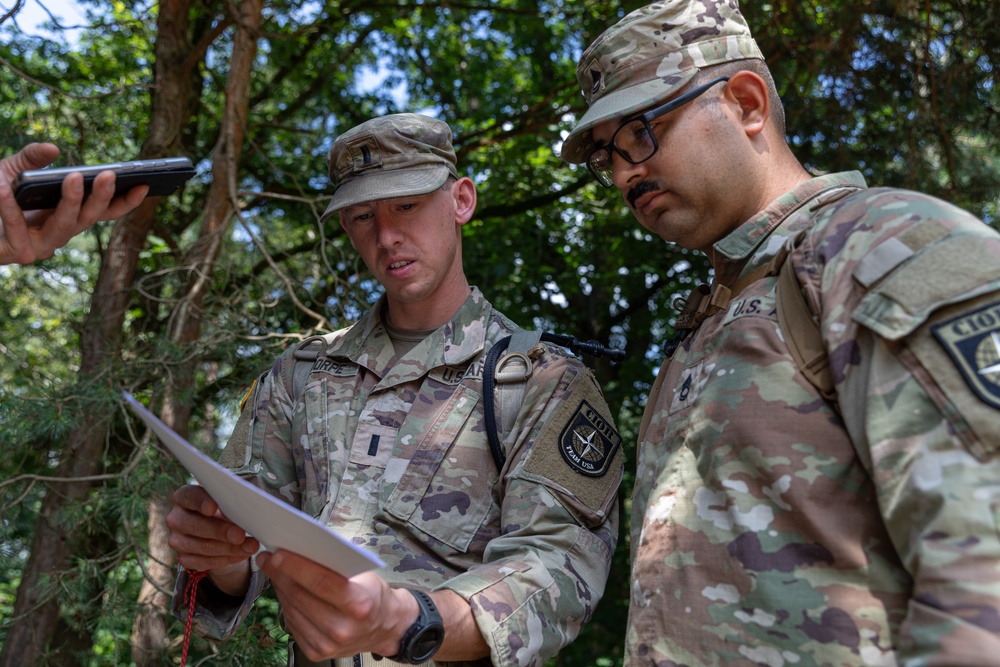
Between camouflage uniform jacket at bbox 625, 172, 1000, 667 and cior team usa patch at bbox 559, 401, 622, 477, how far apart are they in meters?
0.49

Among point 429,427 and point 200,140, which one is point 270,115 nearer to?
point 200,140

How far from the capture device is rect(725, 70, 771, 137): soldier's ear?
1938 mm

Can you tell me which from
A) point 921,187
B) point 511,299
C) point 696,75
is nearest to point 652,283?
point 511,299

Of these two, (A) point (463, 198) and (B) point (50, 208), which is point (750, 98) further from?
(B) point (50, 208)

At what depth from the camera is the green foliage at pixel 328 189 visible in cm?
415

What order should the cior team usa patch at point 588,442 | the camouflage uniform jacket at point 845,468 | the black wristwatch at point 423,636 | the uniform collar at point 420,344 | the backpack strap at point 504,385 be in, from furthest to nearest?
1. the uniform collar at point 420,344
2. the backpack strap at point 504,385
3. the cior team usa patch at point 588,442
4. the black wristwatch at point 423,636
5. the camouflage uniform jacket at point 845,468

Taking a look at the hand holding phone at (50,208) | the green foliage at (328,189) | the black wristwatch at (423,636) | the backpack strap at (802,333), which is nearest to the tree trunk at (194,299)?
the green foliage at (328,189)

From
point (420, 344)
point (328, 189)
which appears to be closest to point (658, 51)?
point (420, 344)

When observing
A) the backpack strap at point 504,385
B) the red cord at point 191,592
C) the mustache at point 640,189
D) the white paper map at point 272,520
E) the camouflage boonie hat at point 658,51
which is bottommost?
the red cord at point 191,592

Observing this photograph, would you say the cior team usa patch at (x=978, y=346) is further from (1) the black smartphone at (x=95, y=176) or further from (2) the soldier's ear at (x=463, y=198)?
(2) the soldier's ear at (x=463, y=198)

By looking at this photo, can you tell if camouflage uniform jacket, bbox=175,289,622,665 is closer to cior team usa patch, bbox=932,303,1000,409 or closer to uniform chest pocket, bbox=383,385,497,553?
uniform chest pocket, bbox=383,385,497,553

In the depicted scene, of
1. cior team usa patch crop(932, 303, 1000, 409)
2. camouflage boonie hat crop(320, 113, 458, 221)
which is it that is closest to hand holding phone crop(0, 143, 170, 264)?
camouflage boonie hat crop(320, 113, 458, 221)

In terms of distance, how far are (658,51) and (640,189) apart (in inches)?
12.1

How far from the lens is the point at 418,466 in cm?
243
